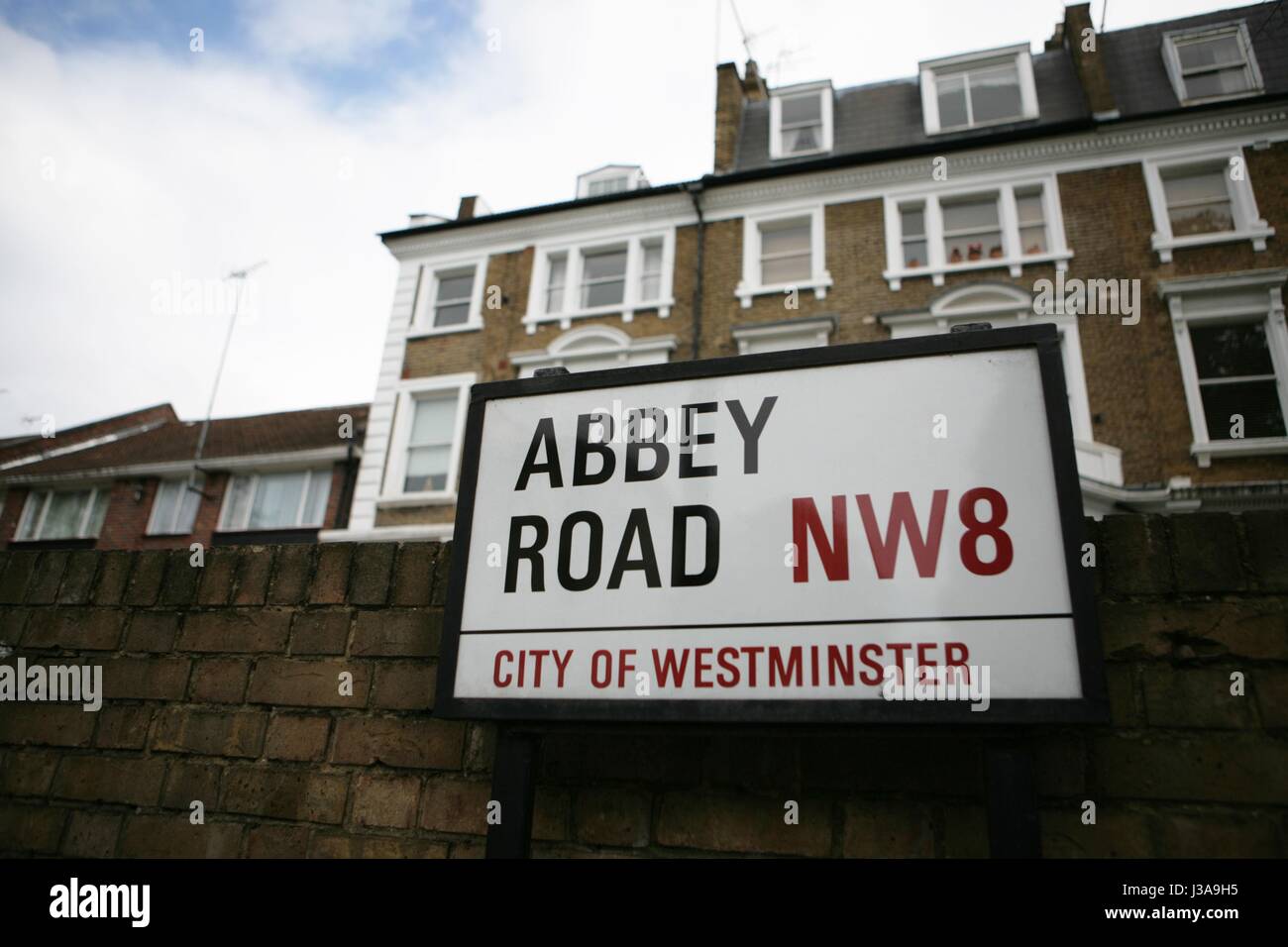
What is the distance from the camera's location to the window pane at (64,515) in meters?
25.1

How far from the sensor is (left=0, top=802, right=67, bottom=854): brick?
2812mm

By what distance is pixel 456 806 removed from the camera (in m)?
2.50

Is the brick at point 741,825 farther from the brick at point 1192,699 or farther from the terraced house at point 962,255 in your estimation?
the terraced house at point 962,255

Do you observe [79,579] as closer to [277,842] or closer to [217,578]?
[217,578]

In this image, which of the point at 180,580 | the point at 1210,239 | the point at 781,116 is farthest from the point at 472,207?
the point at 180,580

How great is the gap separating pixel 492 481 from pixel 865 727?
4.71 feet

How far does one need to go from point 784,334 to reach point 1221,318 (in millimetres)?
7793

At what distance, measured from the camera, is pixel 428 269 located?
19.2 metres

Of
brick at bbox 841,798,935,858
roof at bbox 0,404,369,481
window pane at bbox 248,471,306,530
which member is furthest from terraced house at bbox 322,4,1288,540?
brick at bbox 841,798,935,858

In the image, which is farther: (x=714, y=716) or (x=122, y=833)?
(x=122, y=833)

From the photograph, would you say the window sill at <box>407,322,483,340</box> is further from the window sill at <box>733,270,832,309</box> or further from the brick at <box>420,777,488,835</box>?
the brick at <box>420,777,488,835</box>

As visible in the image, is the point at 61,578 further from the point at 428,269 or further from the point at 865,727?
the point at 428,269

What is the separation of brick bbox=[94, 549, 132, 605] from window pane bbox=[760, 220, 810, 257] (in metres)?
15.3

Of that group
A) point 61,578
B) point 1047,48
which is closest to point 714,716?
point 61,578
